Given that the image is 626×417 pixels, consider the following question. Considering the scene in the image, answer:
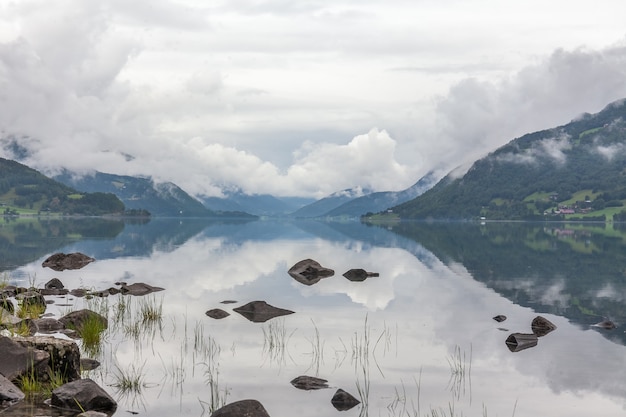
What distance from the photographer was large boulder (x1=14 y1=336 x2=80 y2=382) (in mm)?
23297

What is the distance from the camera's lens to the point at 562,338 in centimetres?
3441

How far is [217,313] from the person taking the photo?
40.5 meters

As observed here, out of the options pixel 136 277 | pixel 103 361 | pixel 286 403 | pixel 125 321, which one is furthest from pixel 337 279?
pixel 286 403

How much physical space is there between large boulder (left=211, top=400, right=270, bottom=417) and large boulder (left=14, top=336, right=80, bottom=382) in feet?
23.3

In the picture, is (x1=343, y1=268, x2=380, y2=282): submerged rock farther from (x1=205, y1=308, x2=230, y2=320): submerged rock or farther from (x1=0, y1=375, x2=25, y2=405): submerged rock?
(x1=0, y1=375, x2=25, y2=405): submerged rock

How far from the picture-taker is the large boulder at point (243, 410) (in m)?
18.8

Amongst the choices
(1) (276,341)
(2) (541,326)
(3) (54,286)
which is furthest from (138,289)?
(2) (541,326)

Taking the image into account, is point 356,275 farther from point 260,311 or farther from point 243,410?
point 243,410

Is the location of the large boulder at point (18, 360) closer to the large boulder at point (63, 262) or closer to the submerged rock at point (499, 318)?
the submerged rock at point (499, 318)

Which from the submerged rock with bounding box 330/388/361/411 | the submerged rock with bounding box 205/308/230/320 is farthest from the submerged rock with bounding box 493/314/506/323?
the submerged rock with bounding box 330/388/361/411

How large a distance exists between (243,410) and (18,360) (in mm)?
8980

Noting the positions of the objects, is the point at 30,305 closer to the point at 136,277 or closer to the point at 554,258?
the point at 136,277

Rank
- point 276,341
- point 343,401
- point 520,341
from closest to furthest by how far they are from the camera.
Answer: point 343,401 → point 276,341 → point 520,341

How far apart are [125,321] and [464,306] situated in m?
22.4
